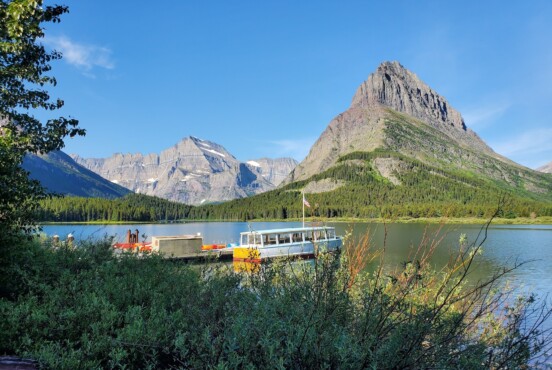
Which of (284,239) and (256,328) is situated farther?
(284,239)

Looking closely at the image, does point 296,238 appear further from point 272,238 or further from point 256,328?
point 256,328

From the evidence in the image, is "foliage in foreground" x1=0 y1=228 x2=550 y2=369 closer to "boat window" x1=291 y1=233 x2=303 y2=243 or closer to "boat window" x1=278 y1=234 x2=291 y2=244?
"boat window" x1=278 y1=234 x2=291 y2=244

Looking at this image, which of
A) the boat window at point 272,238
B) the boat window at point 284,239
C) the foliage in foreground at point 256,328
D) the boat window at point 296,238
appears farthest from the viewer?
the boat window at point 296,238

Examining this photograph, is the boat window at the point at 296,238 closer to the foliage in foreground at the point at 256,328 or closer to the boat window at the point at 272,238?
the boat window at the point at 272,238

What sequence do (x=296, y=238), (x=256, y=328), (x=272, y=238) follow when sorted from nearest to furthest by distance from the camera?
(x=256, y=328)
(x=272, y=238)
(x=296, y=238)

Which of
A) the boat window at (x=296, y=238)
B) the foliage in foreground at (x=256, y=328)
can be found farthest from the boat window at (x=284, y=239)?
the foliage in foreground at (x=256, y=328)

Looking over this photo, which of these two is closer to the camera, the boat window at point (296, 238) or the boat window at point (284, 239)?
the boat window at point (284, 239)

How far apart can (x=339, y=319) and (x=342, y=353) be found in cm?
174

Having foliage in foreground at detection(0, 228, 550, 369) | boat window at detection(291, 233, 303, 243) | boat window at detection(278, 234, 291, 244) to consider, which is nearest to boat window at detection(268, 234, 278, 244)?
boat window at detection(278, 234, 291, 244)

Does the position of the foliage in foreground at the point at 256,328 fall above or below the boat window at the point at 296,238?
above

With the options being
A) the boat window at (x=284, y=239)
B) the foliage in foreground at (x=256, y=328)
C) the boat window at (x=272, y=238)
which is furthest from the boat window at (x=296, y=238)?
the foliage in foreground at (x=256, y=328)

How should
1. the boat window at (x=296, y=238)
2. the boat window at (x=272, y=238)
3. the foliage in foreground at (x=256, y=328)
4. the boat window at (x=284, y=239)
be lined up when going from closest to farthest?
the foliage in foreground at (x=256, y=328)
the boat window at (x=272, y=238)
the boat window at (x=284, y=239)
the boat window at (x=296, y=238)

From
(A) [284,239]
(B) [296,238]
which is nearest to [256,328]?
(A) [284,239]

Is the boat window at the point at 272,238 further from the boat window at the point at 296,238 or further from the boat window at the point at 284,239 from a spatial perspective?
the boat window at the point at 296,238
